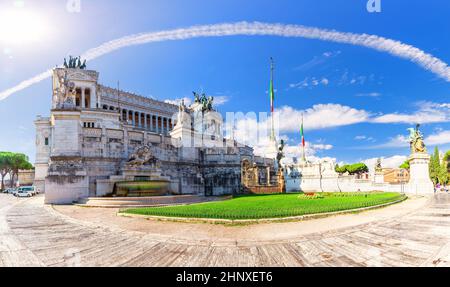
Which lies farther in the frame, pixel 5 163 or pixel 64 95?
pixel 5 163

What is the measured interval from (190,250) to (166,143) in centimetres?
2741

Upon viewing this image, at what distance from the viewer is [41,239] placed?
7.68 meters

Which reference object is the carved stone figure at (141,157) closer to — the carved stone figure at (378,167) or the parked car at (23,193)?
the parked car at (23,193)

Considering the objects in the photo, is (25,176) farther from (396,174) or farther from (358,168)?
(396,174)

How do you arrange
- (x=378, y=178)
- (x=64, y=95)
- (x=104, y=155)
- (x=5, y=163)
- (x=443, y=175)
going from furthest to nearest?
(x=443, y=175)
(x=5, y=163)
(x=378, y=178)
(x=104, y=155)
(x=64, y=95)

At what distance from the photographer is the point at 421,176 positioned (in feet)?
100

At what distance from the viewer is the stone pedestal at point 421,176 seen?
3005cm

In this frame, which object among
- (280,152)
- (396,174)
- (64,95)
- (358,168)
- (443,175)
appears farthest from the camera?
(396,174)

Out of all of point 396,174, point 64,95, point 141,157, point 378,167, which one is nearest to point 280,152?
point 378,167

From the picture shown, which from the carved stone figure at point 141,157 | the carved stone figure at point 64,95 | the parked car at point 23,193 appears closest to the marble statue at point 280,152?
the carved stone figure at point 141,157

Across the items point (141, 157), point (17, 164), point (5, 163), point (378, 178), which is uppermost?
point (141, 157)

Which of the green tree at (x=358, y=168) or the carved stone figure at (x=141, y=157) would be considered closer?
the carved stone figure at (x=141, y=157)

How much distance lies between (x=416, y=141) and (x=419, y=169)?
12.9ft
